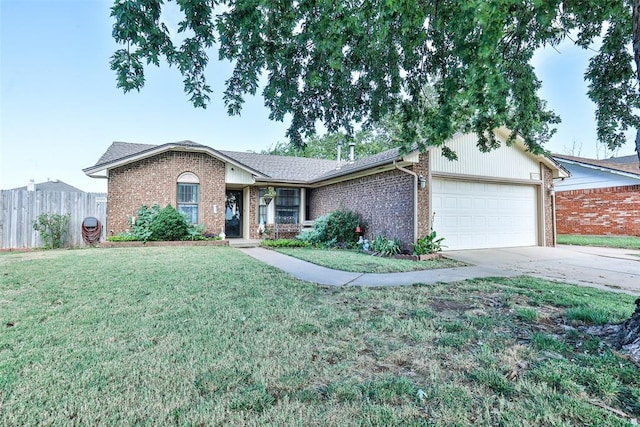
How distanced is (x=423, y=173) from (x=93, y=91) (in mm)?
11626

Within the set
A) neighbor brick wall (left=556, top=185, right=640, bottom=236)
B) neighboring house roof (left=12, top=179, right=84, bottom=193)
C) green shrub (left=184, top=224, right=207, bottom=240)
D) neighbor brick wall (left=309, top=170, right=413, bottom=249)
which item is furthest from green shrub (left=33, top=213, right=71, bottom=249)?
neighbor brick wall (left=556, top=185, right=640, bottom=236)

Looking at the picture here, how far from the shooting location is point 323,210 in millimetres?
14305

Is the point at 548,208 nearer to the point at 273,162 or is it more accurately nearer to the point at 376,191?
the point at 376,191

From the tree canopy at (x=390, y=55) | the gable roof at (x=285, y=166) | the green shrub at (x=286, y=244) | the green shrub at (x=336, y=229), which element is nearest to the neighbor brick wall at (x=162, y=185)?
the gable roof at (x=285, y=166)

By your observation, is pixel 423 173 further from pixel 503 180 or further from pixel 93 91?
pixel 93 91

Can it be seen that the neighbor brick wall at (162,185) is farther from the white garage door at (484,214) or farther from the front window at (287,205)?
the white garage door at (484,214)

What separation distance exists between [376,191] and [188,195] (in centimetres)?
773

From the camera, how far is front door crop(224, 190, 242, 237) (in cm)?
1502

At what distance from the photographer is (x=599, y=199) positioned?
45.7ft

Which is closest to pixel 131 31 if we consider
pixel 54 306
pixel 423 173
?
pixel 54 306

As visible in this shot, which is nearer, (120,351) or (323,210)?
(120,351)

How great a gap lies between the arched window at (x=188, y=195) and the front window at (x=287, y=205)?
3554 mm

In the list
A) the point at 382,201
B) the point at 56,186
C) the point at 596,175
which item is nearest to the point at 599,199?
the point at 596,175

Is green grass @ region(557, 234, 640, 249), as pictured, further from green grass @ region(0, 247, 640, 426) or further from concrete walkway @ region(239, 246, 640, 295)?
green grass @ region(0, 247, 640, 426)
